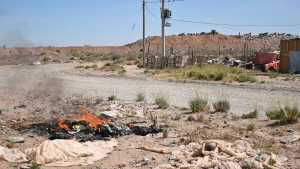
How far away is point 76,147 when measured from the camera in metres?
11.5

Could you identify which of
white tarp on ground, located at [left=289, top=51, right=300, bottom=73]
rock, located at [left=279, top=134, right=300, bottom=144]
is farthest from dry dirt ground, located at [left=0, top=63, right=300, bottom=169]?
white tarp on ground, located at [left=289, top=51, right=300, bottom=73]

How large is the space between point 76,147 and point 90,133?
218 cm

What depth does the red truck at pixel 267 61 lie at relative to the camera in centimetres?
4275

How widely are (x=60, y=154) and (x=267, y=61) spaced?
35.6 m

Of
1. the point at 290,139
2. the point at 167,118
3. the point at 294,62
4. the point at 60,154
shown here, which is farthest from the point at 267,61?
the point at 60,154

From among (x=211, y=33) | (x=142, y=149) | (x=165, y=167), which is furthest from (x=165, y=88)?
(x=211, y=33)

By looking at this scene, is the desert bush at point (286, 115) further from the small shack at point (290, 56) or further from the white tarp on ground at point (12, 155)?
the small shack at point (290, 56)

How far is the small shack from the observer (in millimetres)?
39750

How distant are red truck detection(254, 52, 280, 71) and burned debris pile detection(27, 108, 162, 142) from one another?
29.8 metres

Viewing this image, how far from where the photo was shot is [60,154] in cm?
1110

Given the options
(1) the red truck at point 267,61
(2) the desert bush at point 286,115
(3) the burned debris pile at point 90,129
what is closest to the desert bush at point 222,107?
(2) the desert bush at point 286,115

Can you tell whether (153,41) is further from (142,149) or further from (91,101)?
(142,149)

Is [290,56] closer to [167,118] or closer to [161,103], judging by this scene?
[161,103]

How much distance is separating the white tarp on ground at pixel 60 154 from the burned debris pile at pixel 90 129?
1209 mm
